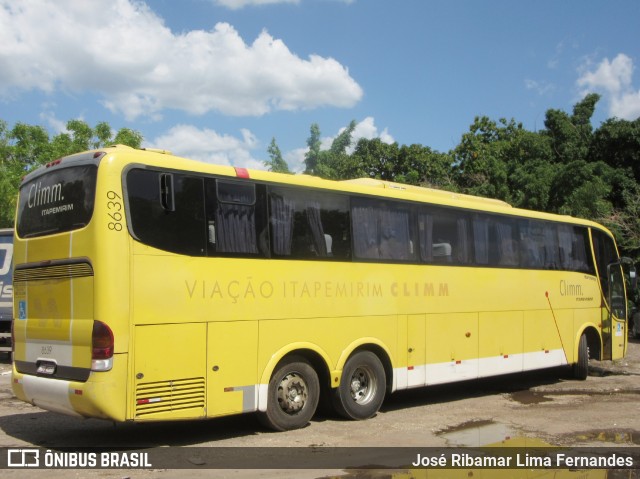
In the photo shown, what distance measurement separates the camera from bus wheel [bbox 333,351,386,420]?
9.52 m

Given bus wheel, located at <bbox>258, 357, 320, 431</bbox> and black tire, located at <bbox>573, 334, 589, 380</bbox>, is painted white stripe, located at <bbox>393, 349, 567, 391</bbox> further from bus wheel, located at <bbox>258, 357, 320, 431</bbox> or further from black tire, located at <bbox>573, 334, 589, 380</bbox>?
bus wheel, located at <bbox>258, 357, 320, 431</bbox>

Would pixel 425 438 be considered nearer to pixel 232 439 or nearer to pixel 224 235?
pixel 232 439

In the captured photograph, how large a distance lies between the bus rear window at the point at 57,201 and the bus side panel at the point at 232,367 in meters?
2.01

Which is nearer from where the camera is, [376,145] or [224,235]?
[224,235]

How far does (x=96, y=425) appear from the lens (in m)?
9.30

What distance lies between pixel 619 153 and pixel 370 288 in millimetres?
19981

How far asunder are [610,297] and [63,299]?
1225cm

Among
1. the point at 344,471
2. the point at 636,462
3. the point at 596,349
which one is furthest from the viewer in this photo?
the point at 596,349

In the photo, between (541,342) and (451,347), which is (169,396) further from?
(541,342)

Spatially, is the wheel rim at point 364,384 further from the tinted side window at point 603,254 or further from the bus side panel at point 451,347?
the tinted side window at point 603,254

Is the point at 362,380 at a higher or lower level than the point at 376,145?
lower

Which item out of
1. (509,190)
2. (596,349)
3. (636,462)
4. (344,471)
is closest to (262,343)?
(344,471)

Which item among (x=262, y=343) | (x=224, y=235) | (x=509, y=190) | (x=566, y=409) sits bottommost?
(x=566, y=409)

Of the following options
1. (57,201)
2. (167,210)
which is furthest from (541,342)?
(57,201)
